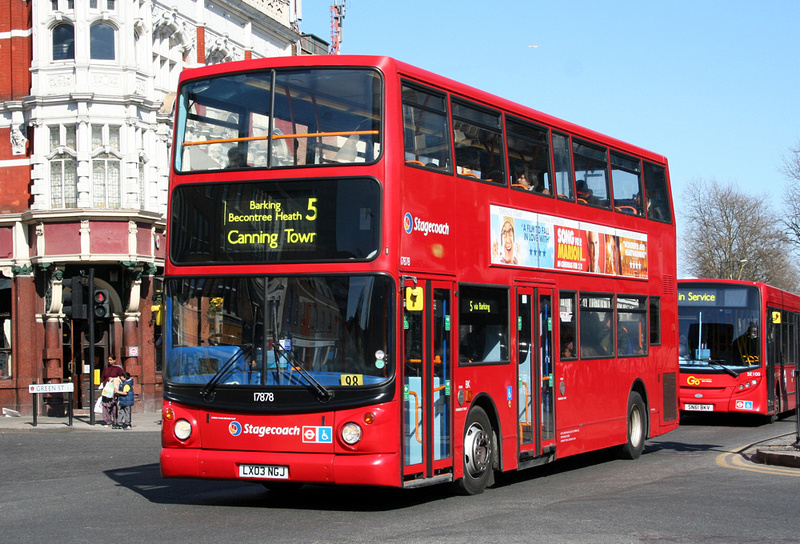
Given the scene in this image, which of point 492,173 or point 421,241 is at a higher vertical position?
point 492,173

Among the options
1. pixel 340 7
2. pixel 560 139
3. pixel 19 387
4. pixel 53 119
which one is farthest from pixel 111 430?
pixel 340 7

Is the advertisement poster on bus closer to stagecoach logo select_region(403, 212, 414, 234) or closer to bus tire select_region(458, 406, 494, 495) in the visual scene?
bus tire select_region(458, 406, 494, 495)

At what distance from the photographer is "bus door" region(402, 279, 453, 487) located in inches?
421

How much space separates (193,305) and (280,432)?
1.63 m

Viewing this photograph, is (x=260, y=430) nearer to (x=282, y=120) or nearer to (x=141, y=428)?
(x=282, y=120)

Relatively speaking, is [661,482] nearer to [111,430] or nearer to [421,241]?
[421,241]

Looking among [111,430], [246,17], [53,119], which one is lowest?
[111,430]

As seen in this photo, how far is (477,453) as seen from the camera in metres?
12.1

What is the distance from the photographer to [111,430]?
26.5m

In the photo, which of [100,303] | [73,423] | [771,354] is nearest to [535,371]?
[771,354]

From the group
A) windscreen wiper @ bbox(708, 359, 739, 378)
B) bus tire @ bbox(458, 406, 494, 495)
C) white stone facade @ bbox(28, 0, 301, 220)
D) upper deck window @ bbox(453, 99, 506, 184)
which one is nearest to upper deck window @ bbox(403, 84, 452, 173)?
upper deck window @ bbox(453, 99, 506, 184)

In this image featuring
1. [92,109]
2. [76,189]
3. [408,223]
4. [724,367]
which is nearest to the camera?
[408,223]

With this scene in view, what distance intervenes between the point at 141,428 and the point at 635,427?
1466 centimetres

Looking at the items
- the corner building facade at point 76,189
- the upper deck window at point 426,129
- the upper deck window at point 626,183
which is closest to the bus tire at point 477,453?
the upper deck window at point 426,129
